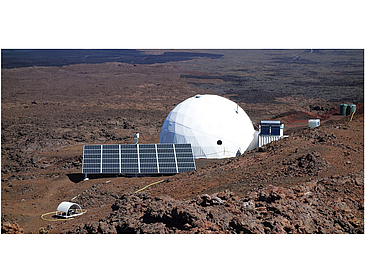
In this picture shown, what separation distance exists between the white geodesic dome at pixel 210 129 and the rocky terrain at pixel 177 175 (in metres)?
1.54

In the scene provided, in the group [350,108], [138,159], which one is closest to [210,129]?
[138,159]

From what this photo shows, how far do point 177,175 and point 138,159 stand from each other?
286 cm

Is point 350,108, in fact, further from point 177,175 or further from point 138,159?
point 138,159

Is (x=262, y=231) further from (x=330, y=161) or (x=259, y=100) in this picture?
(x=259, y=100)

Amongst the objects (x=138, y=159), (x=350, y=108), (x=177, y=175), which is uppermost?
(x=350, y=108)

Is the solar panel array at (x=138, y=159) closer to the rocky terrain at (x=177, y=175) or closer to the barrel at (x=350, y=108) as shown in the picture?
the rocky terrain at (x=177, y=175)

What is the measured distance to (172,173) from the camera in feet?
78.7

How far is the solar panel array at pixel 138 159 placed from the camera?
79.4ft

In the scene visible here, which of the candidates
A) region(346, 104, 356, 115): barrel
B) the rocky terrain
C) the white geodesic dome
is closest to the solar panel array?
the rocky terrain

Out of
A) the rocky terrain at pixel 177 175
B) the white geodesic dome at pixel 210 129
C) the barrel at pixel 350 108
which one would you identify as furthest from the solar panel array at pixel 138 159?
the barrel at pixel 350 108

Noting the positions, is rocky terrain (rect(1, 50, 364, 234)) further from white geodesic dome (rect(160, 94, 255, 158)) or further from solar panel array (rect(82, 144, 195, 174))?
white geodesic dome (rect(160, 94, 255, 158))

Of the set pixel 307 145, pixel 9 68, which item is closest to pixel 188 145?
pixel 307 145

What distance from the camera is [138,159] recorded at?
24.6 meters

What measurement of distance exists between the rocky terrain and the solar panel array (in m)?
0.70
